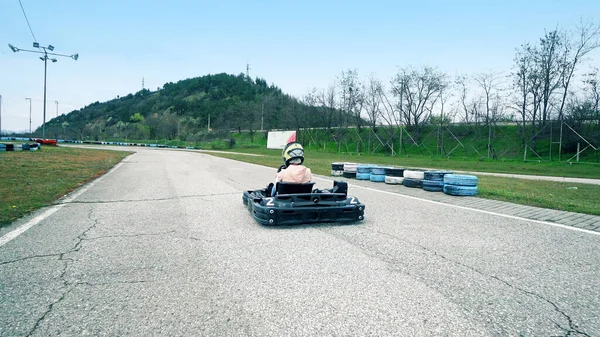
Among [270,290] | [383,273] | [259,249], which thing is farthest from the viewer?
[259,249]

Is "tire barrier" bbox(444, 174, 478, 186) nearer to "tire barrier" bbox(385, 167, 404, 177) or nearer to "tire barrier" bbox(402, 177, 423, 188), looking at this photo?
"tire barrier" bbox(402, 177, 423, 188)

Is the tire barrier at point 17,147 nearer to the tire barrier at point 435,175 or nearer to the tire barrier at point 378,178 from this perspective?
the tire barrier at point 378,178

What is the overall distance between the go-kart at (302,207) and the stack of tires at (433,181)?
16.5ft

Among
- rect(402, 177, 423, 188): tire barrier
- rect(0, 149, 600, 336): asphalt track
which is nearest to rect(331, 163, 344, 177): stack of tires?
rect(402, 177, 423, 188): tire barrier

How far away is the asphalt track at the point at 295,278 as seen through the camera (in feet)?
8.24

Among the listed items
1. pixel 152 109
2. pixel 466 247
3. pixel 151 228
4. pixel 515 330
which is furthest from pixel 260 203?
pixel 152 109

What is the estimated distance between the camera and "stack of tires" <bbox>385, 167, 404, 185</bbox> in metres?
11.4

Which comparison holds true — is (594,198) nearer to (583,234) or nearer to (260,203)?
(583,234)

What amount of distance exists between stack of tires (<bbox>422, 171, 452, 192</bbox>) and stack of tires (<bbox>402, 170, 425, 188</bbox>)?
39 cm

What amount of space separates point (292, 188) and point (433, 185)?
5786mm

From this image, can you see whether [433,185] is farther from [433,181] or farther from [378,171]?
[378,171]

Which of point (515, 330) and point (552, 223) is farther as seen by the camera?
point (552, 223)

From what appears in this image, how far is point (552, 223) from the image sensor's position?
5.89 metres

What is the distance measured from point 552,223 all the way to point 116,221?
7.30m
